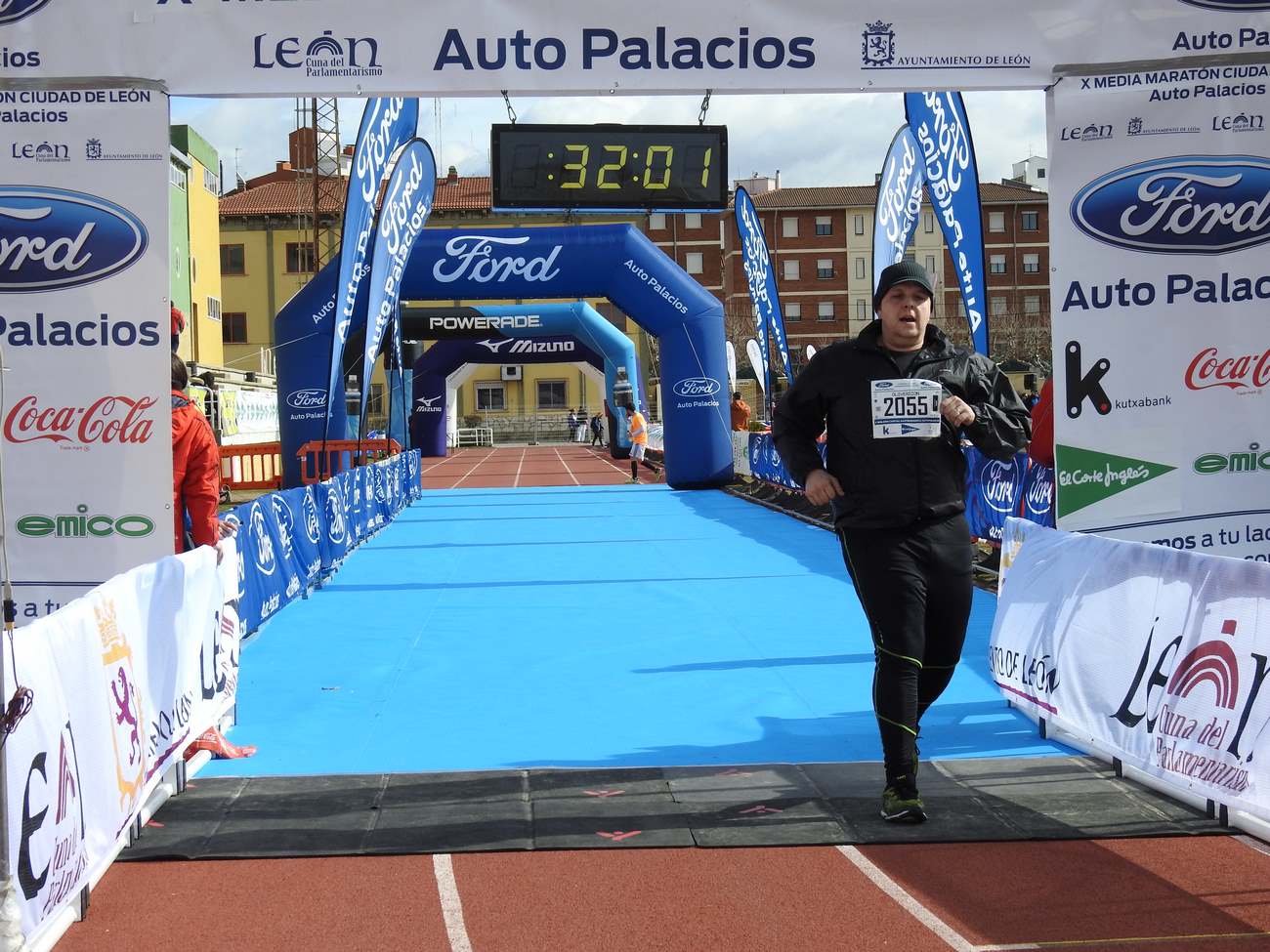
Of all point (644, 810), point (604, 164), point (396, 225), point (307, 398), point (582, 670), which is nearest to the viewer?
point (644, 810)

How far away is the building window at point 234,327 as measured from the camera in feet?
232

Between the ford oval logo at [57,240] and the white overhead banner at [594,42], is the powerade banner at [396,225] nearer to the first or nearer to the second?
the white overhead banner at [594,42]

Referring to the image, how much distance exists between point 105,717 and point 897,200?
34.4 feet

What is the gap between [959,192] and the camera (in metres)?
10.5

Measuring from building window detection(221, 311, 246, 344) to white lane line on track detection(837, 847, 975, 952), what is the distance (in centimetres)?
7007

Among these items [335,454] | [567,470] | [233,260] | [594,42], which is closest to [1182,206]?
[594,42]

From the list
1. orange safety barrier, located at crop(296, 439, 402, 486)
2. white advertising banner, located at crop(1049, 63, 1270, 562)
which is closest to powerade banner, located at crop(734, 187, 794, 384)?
orange safety barrier, located at crop(296, 439, 402, 486)

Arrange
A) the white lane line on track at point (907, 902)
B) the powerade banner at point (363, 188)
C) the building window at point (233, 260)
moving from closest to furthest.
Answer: the white lane line on track at point (907, 902) → the powerade banner at point (363, 188) → the building window at point (233, 260)

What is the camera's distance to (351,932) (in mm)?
3764

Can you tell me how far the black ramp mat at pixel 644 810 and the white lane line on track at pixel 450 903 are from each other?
0.14m

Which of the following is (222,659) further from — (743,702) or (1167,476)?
(1167,476)

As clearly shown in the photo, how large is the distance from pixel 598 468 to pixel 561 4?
30659mm

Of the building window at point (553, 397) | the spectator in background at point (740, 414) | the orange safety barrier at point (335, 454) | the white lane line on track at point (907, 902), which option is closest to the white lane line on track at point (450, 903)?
the white lane line on track at point (907, 902)

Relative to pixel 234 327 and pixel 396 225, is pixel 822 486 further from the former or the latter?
pixel 234 327
